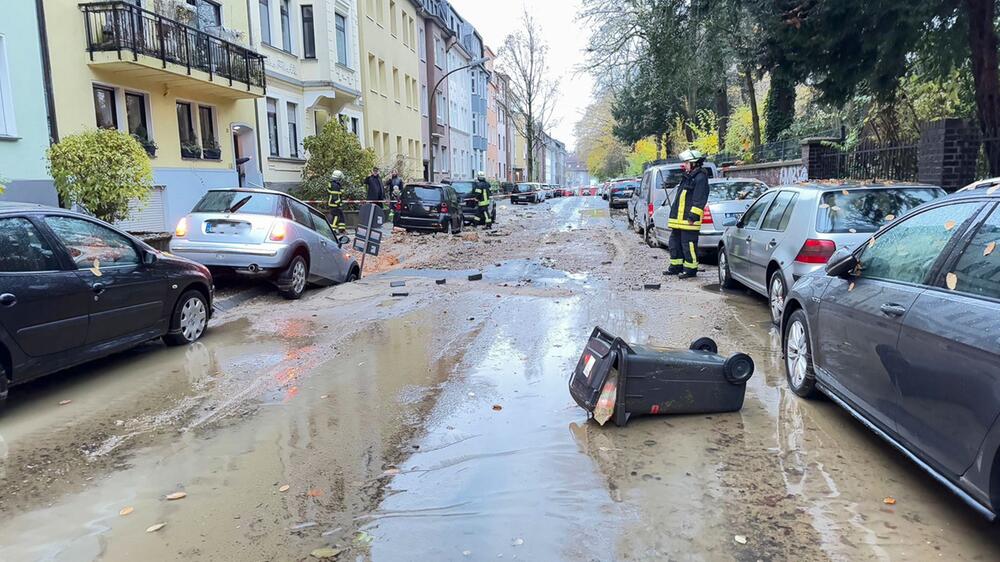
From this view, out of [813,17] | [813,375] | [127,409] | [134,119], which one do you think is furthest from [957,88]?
[134,119]

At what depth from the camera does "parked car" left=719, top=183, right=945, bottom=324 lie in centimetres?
697

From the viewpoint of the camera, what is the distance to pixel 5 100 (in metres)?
12.9

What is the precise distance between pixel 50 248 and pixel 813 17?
11.9 meters

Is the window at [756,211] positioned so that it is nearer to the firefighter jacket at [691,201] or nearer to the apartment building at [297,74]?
the firefighter jacket at [691,201]

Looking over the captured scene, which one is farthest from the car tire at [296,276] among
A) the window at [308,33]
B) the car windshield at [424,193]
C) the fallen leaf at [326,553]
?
the window at [308,33]

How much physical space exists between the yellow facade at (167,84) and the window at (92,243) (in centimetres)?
971

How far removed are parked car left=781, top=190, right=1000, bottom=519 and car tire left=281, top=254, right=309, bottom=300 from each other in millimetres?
7071

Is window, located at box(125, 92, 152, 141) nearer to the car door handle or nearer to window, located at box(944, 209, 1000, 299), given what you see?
the car door handle

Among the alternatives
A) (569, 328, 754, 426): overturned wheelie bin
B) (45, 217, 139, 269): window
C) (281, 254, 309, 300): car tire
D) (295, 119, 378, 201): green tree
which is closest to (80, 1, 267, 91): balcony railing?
(295, 119, 378, 201): green tree

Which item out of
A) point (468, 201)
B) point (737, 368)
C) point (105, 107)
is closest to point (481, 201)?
point (468, 201)

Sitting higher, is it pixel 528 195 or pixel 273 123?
pixel 273 123

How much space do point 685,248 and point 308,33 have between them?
19.7 metres

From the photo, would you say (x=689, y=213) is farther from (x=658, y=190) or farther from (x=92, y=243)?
(x=92, y=243)

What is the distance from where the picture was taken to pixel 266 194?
10.0 meters
